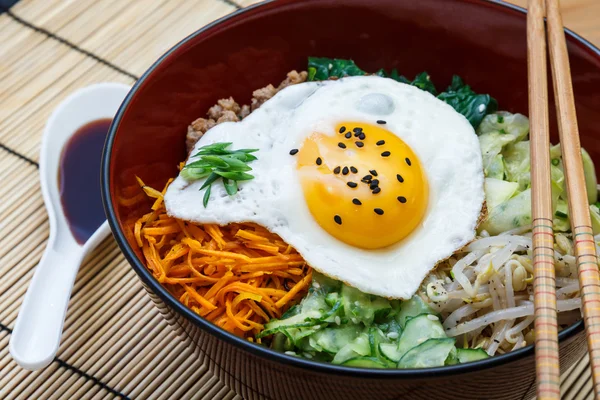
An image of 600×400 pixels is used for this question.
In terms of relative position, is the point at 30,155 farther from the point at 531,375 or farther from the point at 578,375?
the point at 578,375

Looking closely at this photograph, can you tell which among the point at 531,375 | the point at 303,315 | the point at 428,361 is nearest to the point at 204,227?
the point at 303,315

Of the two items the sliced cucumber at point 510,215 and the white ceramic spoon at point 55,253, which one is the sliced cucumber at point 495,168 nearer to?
the sliced cucumber at point 510,215

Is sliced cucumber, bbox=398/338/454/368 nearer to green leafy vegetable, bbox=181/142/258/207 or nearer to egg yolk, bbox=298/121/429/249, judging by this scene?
egg yolk, bbox=298/121/429/249

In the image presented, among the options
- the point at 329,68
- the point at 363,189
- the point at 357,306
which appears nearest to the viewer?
the point at 357,306

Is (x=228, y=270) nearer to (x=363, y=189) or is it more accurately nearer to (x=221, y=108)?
(x=363, y=189)

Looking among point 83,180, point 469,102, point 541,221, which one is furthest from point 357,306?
point 83,180

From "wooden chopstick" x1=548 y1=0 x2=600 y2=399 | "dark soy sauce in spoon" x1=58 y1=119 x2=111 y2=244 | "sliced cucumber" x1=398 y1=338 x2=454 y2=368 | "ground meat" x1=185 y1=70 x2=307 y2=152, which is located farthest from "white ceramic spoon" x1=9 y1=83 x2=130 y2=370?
"wooden chopstick" x1=548 y1=0 x2=600 y2=399

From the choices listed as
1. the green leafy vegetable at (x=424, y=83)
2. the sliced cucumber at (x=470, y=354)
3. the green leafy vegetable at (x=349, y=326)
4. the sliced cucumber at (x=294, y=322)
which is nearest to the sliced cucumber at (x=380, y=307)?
the green leafy vegetable at (x=349, y=326)
